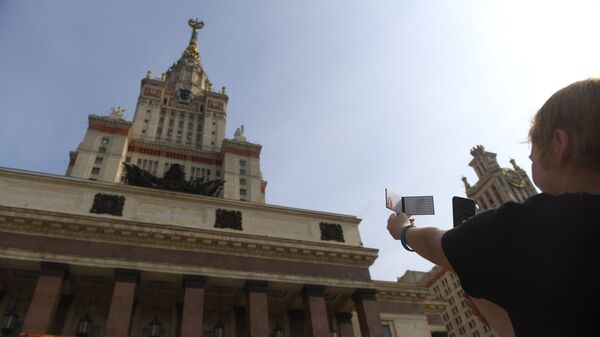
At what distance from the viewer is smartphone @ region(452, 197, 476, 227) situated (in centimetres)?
314

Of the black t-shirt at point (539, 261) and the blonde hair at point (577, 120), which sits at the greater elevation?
the blonde hair at point (577, 120)

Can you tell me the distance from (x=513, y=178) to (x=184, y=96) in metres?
66.4

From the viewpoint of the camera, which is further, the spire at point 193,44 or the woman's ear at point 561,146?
the spire at point 193,44

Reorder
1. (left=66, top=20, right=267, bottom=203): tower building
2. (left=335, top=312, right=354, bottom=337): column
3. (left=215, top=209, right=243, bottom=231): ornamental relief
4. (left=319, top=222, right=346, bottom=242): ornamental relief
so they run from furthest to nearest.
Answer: (left=66, top=20, right=267, bottom=203): tower building → (left=319, top=222, right=346, bottom=242): ornamental relief → (left=335, top=312, right=354, bottom=337): column → (left=215, top=209, right=243, bottom=231): ornamental relief

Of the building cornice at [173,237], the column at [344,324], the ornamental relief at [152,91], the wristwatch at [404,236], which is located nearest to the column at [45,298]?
the building cornice at [173,237]

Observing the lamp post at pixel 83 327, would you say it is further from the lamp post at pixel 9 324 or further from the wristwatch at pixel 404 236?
the wristwatch at pixel 404 236

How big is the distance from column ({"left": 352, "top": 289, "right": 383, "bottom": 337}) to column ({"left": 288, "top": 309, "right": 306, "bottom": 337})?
398 cm

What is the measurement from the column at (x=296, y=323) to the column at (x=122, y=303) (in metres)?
10.3

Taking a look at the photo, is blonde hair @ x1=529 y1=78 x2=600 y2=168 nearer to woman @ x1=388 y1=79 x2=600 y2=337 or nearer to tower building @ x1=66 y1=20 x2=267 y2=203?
woman @ x1=388 y1=79 x2=600 y2=337

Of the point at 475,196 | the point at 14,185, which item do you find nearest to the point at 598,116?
the point at 14,185

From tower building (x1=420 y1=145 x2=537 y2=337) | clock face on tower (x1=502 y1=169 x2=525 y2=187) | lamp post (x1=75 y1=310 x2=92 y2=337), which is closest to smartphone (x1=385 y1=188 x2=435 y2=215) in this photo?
lamp post (x1=75 y1=310 x2=92 y2=337)

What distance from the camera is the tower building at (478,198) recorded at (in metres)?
66.1

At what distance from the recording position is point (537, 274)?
6.12 ft

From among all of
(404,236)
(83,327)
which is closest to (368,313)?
(83,327)
